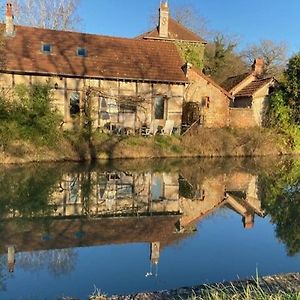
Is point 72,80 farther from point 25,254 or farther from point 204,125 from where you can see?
point 25,254

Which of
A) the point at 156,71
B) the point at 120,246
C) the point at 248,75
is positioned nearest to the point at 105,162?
the point at 156,71

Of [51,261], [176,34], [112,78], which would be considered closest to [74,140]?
[112,78]

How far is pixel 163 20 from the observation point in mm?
32906

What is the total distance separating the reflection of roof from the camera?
834cm

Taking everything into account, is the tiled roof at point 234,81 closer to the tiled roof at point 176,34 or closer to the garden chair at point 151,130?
the tiled roof at point 176,34

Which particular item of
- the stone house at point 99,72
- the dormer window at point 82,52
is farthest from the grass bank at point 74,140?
→ the dormer window at point 82,52

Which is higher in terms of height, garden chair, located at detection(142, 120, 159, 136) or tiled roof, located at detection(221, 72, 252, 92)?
tiled roof, located at detection(221, 72, 252, 92)

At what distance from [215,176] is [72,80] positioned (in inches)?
416

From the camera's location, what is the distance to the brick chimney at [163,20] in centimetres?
3209

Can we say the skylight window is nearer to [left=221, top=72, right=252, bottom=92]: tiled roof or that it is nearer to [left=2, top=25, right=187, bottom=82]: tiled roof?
[left=2, top=25, right=187, bottom=82]: tiled roof

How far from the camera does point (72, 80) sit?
2327 centimetres

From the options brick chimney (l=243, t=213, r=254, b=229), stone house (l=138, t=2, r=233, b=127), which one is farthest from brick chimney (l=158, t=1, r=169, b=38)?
brick chimney (l=243, t=213, r=254, b=229)

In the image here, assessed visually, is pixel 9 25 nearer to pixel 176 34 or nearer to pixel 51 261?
pixel 176 34

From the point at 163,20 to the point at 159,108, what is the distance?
429 inches
